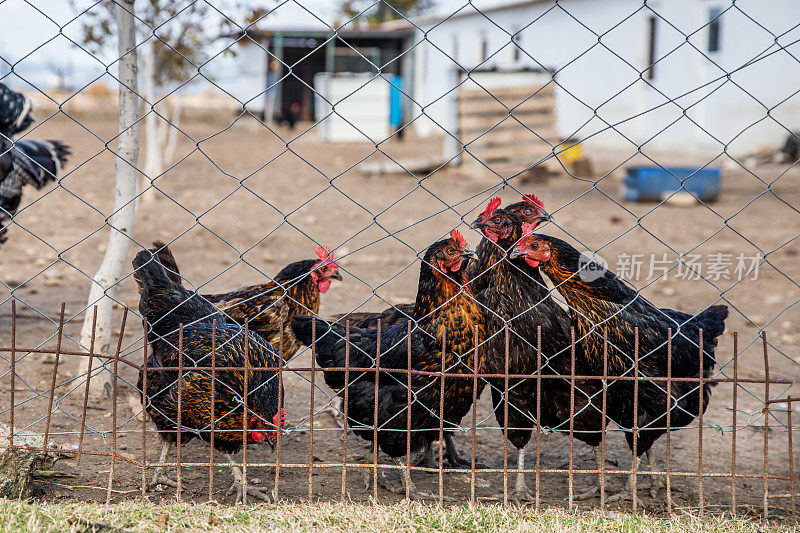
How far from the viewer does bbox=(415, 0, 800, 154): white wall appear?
1431cm

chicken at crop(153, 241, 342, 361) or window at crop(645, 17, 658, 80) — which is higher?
window at crop(645, 17, 658, 80)

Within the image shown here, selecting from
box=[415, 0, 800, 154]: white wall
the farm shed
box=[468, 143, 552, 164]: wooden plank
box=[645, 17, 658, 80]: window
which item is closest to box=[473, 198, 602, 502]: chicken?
box=[415, 0, 800, 154]: white wall

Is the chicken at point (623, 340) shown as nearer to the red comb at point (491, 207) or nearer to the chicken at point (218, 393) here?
the red comb at point (491, 207)

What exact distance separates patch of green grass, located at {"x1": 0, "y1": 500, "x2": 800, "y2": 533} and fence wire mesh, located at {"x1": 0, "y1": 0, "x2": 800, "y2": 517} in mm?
100

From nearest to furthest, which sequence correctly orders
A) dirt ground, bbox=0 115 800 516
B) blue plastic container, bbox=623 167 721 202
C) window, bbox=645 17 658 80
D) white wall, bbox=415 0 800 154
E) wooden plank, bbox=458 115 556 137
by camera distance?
dirt ground, bbox=0 115 800 516, blue plastic container, bbox=623 167 721 202, wooden plank, bbox=458 115 556 137, white wall, bbox=415 0 800 154, window, bbox=645 17 658 80

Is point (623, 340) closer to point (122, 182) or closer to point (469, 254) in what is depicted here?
point (469, 254)

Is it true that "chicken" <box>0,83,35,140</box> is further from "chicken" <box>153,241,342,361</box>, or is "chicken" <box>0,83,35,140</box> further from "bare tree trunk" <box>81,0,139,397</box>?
"chicken" <box>153,241,342,361</box>

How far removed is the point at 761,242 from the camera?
7.94 meters

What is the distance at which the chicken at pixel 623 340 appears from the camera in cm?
311

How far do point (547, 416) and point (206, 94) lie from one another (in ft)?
131

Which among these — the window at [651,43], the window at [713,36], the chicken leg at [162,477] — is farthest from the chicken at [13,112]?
the window at [651,43]

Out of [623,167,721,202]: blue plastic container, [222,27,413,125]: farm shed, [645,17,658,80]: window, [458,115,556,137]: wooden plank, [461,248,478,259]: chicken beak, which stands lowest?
[461,248,478,259]: chicken beak

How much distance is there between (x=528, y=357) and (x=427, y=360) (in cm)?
42

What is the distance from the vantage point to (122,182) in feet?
11.6
